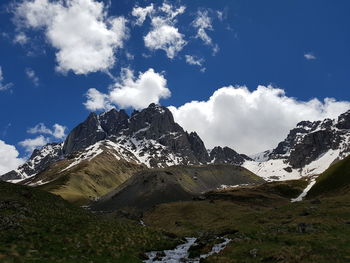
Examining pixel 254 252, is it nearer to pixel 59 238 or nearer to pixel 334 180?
pixel 59 238

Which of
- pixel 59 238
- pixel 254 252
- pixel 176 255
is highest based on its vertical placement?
pixel 59 238

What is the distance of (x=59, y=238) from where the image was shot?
135 ft

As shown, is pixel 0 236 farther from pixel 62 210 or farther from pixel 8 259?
pixel 62 210

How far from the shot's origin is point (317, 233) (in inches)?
1834

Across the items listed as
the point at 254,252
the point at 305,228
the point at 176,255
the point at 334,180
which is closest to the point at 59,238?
the point at 176,255

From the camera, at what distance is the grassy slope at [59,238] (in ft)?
115

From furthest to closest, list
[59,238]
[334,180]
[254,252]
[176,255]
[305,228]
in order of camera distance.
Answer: [334,180]
[305,228]
[176,255]
[59,238]
[254,252]

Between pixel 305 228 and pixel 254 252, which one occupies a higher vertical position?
pixel 305 228

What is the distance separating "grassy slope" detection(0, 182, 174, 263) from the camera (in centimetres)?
3509

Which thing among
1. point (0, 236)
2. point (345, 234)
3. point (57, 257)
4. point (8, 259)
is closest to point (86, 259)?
point (57, 257)

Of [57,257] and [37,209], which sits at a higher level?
[37,209]

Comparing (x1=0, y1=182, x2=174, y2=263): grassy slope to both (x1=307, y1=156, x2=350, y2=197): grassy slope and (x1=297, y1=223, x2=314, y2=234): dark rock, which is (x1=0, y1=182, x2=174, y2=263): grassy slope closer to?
(x1=297, y1=223, x2=314, y2=234): dark rock

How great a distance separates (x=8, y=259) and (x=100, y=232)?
54.8 feet

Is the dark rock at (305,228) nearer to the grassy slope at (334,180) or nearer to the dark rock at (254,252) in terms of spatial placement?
the dark rock at (254,252)
